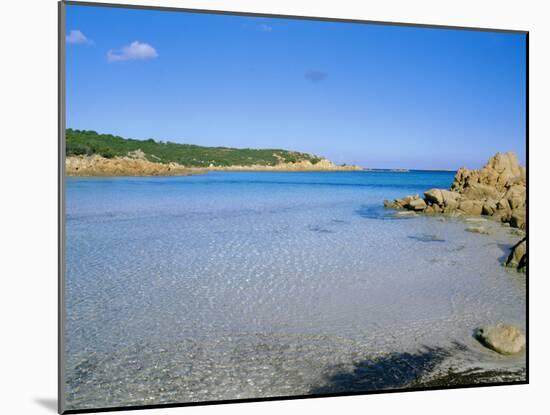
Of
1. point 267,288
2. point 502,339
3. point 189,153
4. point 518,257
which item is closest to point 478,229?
point 518,257

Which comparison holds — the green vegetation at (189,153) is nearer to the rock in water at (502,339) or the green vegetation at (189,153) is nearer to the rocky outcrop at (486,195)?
the rocky outcrop at (486,195)

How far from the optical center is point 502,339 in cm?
468

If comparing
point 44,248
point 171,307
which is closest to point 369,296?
point 171,307

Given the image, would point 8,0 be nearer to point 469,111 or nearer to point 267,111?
point 267,111

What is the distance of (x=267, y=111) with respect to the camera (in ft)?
16.8

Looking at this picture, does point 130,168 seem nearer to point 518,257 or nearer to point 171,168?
point 171,168

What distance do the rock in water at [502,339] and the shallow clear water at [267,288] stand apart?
0.08m

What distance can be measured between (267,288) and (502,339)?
6.43 ft

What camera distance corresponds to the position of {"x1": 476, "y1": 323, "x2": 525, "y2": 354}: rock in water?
4668 millimetres

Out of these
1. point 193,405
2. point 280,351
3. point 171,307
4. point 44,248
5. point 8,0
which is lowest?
point 193,405

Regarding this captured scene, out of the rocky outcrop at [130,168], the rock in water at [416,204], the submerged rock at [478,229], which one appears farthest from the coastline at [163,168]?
the submerged rock at [478,229]

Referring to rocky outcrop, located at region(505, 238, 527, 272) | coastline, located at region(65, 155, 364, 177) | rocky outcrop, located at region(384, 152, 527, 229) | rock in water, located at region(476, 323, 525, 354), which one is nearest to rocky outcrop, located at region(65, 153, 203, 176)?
coastline, located at region(65, 155, 364, 177)

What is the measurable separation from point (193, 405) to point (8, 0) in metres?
3.10

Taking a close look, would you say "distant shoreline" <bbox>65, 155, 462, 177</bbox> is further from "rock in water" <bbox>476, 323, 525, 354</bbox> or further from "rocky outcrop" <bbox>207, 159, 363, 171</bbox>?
"rock in water" <bbox>476, 323, 525, 354</bbox>
